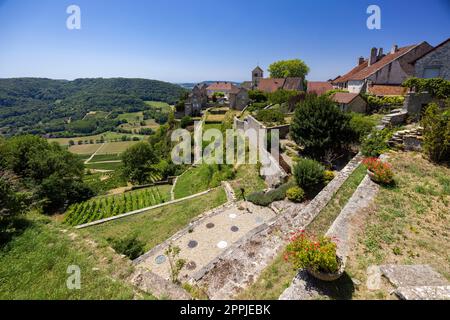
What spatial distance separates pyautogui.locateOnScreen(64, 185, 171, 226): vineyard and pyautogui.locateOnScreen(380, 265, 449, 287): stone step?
17510mm

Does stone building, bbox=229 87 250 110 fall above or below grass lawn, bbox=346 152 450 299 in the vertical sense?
above

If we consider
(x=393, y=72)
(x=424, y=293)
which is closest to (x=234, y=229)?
(x=424, y=293)

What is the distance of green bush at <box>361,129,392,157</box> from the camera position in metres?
11.7

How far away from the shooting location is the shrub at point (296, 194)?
11.8 m

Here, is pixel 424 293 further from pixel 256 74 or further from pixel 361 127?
pixel 256 74

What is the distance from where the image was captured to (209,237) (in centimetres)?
1051

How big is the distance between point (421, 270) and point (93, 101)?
186 m

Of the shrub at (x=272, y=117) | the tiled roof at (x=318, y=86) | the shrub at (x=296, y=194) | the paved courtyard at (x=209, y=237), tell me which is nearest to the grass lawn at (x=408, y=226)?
the shrub at (x=296, y=194)

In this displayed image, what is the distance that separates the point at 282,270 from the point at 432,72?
2370cm

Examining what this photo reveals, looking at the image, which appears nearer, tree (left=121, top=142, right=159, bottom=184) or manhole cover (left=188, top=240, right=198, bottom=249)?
manhole cover (left=188, top=240, right=198, bottom=249)

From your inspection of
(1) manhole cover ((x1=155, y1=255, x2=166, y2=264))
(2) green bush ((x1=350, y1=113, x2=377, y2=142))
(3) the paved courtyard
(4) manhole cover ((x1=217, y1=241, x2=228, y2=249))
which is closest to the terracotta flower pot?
(3) the paved courtyard

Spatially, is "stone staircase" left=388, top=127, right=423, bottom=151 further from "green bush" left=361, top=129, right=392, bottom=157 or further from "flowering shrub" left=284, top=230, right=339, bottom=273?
"flowering shrub" left=284, top=230, right=339, bottom=273

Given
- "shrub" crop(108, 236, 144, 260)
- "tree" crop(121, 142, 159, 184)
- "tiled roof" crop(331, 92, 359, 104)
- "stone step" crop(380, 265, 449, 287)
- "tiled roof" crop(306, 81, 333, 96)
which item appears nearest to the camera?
"stone step" crop(380, 265, 449, 287)
